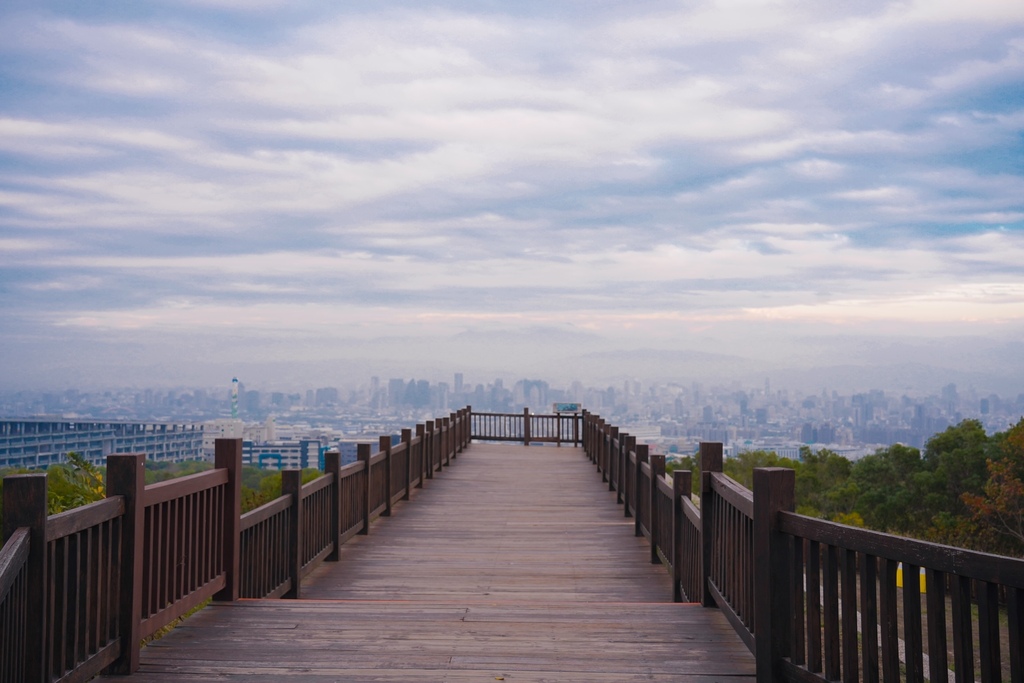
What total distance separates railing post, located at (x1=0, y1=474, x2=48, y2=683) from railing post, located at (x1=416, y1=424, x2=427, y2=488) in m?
12.4

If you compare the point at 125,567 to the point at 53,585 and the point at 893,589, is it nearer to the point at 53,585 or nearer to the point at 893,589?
the point at 53,585

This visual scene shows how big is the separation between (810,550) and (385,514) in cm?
942

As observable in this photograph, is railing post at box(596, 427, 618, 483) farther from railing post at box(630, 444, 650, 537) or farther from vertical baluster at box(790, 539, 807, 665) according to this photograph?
vertical baluster at box(790, 539, 807, 665)

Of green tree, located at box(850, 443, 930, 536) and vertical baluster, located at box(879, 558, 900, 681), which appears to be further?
green tree, located at box(850, 443, 930, 536)

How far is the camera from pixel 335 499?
9.35 m

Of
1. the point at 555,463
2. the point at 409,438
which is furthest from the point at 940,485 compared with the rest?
the point at 409,438

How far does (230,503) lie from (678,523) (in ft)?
12.2

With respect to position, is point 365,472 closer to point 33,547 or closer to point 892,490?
point 33,547

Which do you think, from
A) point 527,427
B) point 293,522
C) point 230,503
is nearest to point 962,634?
point 230,503

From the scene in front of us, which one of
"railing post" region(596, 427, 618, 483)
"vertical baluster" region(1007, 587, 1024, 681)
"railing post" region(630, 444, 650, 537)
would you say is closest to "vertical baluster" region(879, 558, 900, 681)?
"vertical baluster" region(1007, 587, 1024, 681)

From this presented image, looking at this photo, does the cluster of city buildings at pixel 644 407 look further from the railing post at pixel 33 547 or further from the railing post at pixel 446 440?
the railing post at pixel 33 547

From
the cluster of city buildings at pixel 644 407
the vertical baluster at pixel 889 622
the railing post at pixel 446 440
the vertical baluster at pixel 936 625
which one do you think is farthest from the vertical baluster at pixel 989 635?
the cluster of city buildings at pixel 644 407

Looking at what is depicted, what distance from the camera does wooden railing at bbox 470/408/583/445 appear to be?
2789 cm

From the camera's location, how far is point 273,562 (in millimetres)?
7164
